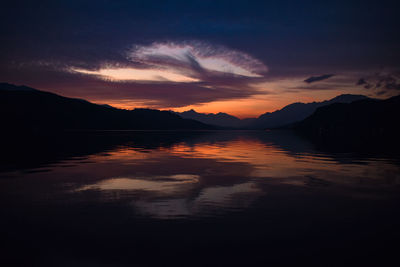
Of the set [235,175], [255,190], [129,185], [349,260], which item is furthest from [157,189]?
[349,260]

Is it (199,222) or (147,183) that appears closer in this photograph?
(199,222)

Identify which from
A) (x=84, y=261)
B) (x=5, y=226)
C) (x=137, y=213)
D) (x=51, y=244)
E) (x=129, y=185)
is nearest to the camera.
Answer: (x=84, y=261)

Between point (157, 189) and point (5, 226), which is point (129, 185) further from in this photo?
point (5, 226)

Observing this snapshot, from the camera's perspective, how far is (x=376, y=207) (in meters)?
15.9

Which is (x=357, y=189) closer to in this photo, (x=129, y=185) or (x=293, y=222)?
(x=293, y=222)

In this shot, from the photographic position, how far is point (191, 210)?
15047 mm

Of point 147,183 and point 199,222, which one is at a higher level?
point 199,222

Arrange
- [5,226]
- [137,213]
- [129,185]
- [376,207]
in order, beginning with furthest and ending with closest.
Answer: [129,185]
[376,207]
[137,213]
[5,226]

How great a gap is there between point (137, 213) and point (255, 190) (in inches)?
379

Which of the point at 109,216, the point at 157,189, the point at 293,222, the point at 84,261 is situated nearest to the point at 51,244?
the point at 84,261

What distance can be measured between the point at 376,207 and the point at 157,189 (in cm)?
1485

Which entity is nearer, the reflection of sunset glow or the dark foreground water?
the dark foreground water

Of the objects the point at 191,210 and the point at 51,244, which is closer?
the point at 51,244

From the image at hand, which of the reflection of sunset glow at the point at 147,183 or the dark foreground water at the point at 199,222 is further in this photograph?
the reflection of sunset glow at the point at 147,183
